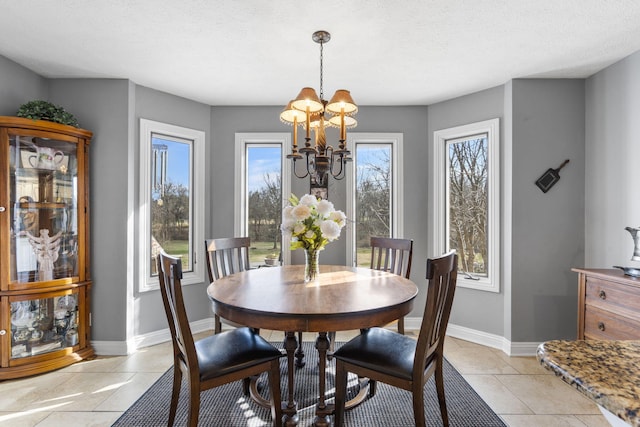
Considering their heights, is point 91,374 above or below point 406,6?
below

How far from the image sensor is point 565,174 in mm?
3062

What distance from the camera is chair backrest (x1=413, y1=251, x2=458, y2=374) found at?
1526mm

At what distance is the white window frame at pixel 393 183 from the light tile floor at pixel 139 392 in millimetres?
1431

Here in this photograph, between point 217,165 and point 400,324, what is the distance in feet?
8.74

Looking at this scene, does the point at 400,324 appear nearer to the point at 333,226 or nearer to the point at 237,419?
the point at 333,226

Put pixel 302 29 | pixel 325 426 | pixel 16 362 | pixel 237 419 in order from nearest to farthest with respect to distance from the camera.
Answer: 1. pixel 325 426
2. pixel 237 419
3. pixel 302 29
4. pixel 16 362

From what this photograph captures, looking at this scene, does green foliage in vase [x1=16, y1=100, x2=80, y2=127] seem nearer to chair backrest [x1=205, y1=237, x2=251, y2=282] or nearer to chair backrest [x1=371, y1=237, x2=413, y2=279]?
chair backrest [x1=205, y1=237, x2=251, y2=282]

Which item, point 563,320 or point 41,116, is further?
point 563,320

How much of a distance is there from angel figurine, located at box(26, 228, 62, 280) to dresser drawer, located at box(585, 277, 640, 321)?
14.2 ft

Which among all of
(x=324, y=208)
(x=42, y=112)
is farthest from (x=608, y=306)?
(x=42, y=112)

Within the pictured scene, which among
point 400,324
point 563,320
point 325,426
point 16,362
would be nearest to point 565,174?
point 563,320

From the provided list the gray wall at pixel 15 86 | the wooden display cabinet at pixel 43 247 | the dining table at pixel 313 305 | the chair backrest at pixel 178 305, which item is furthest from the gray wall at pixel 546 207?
the gray wall at pixel 15 86

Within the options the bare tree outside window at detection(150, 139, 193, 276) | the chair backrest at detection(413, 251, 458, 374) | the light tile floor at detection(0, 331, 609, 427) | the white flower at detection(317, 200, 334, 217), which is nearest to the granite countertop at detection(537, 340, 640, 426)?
the chair backrest at detection(413, 251, 458, 374)

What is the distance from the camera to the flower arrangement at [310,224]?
2086 mm
